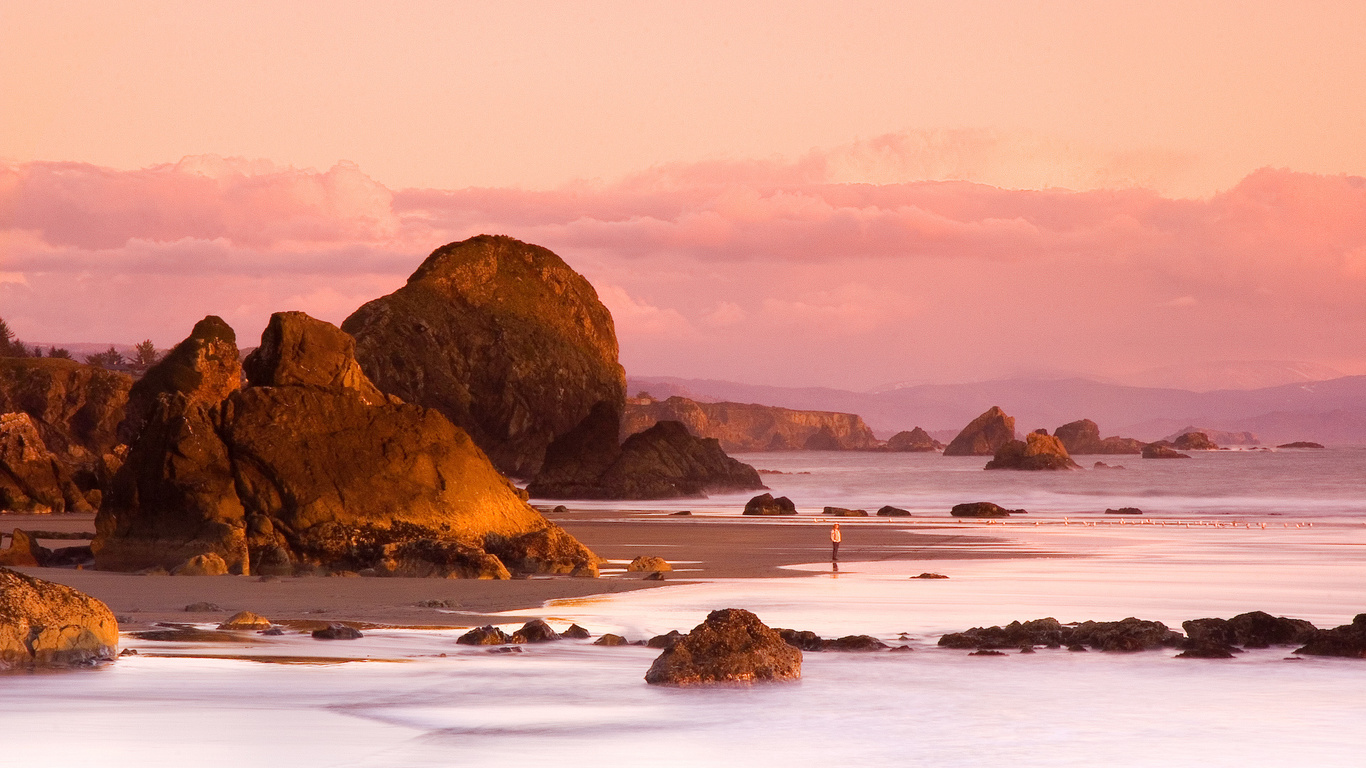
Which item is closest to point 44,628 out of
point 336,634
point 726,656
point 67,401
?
point 336,634

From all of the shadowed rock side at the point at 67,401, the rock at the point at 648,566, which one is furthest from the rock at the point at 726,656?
the shadowed rock side at the point at 67,401

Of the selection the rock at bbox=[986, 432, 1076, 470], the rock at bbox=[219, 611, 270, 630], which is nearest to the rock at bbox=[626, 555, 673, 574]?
the rock at bbox=[219, 611, 270, 630]

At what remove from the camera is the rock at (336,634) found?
16734 mm

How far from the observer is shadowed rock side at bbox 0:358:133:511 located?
69.9 metres

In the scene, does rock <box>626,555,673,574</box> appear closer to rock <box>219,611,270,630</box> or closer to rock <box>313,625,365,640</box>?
rock <box>219,611,270,630</box>

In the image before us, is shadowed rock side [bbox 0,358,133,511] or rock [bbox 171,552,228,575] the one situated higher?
shadowed rock side [bbox 0,358,133,511]

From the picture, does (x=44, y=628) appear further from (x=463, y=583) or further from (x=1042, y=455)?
(x=1042, y=455)

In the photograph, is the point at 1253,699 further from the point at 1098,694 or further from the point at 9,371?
the point at 9,371

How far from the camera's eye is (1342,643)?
53.0ft

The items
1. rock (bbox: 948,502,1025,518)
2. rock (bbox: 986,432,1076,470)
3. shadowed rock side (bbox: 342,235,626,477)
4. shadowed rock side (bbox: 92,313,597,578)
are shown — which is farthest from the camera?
rock (bbox: 986,432,1076,470)

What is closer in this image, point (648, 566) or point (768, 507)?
point (648, 566)

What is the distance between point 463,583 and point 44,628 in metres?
10.2

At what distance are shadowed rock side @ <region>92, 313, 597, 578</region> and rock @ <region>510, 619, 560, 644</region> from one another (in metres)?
8.07

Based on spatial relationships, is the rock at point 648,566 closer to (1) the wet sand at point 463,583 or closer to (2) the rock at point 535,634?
(1) the wet sand at point 463,583
